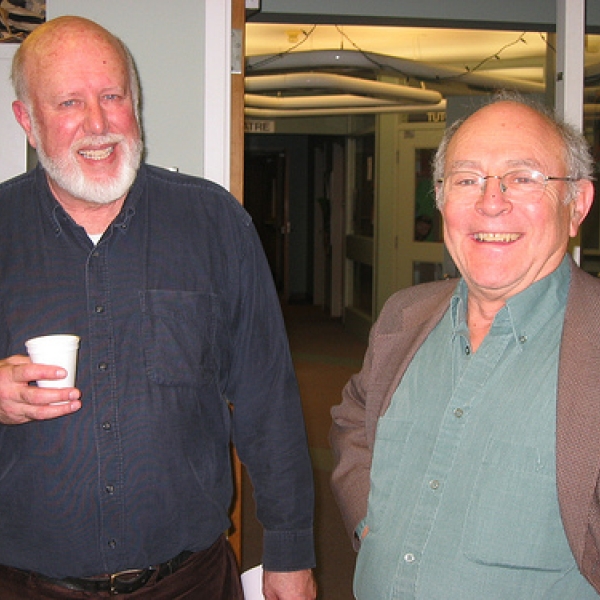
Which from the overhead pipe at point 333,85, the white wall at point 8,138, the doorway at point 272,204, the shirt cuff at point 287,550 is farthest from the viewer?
the doorway at point 272,204

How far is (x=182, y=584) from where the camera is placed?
1.59 metres

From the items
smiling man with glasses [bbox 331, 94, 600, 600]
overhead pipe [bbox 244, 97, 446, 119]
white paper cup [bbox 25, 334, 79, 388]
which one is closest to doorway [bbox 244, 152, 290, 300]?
overhead pipe [bbox 244, 97, 446, 119]

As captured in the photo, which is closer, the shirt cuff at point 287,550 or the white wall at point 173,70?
the shirt cuff at point 287,550

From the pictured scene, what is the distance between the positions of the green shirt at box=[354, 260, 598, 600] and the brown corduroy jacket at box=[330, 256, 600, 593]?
0.04 m

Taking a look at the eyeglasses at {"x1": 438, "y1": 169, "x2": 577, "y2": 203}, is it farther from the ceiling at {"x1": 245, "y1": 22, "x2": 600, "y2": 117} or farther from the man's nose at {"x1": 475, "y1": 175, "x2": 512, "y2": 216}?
the ceiling at {"x1": 245, "y1": 22, "x2": 600, "y2": 117}

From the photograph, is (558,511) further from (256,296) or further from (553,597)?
(256,296)

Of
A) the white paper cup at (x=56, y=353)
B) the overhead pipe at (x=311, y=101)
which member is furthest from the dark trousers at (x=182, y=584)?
the overhead pipe at (x=311, y=101)

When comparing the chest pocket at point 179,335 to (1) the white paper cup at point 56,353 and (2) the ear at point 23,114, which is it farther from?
(2) the ear at point 23,114

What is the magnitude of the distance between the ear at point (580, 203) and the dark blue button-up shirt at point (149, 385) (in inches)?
27.2

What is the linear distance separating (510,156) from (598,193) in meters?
3.47

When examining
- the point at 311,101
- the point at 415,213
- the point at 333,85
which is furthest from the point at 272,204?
the point at 333,85

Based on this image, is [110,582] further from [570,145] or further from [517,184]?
[570,145]

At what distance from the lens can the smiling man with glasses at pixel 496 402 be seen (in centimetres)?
127

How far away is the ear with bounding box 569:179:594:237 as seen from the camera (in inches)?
58.6
